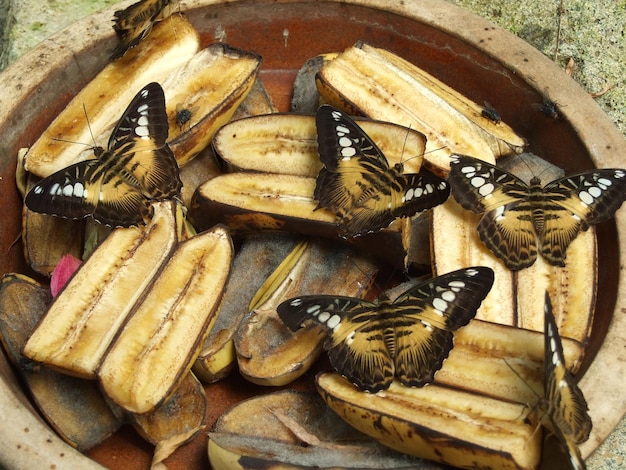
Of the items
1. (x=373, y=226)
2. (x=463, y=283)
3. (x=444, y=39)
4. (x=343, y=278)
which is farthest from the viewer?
(x=444, y=39)

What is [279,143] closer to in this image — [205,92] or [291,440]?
[205,92]

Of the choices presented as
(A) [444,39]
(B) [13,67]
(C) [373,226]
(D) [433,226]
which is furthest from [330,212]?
(B) [13,67]

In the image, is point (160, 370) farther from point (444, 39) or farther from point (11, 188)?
point (444, 39)

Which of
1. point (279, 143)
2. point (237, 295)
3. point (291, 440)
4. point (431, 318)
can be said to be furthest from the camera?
point (279, 143)

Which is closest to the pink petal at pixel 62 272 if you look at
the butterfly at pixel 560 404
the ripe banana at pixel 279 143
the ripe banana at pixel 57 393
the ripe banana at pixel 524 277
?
the ripe banana at pixel 57 393

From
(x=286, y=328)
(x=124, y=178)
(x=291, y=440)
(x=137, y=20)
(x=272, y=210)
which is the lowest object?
(x=291, y=440)

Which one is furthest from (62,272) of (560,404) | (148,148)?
(560,404)

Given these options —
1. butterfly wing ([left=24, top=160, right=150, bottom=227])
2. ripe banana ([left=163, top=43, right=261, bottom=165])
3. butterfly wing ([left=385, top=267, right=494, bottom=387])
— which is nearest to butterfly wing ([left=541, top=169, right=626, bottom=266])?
butterfly wing ([left=385, top=267, right=494, bottom=387])
